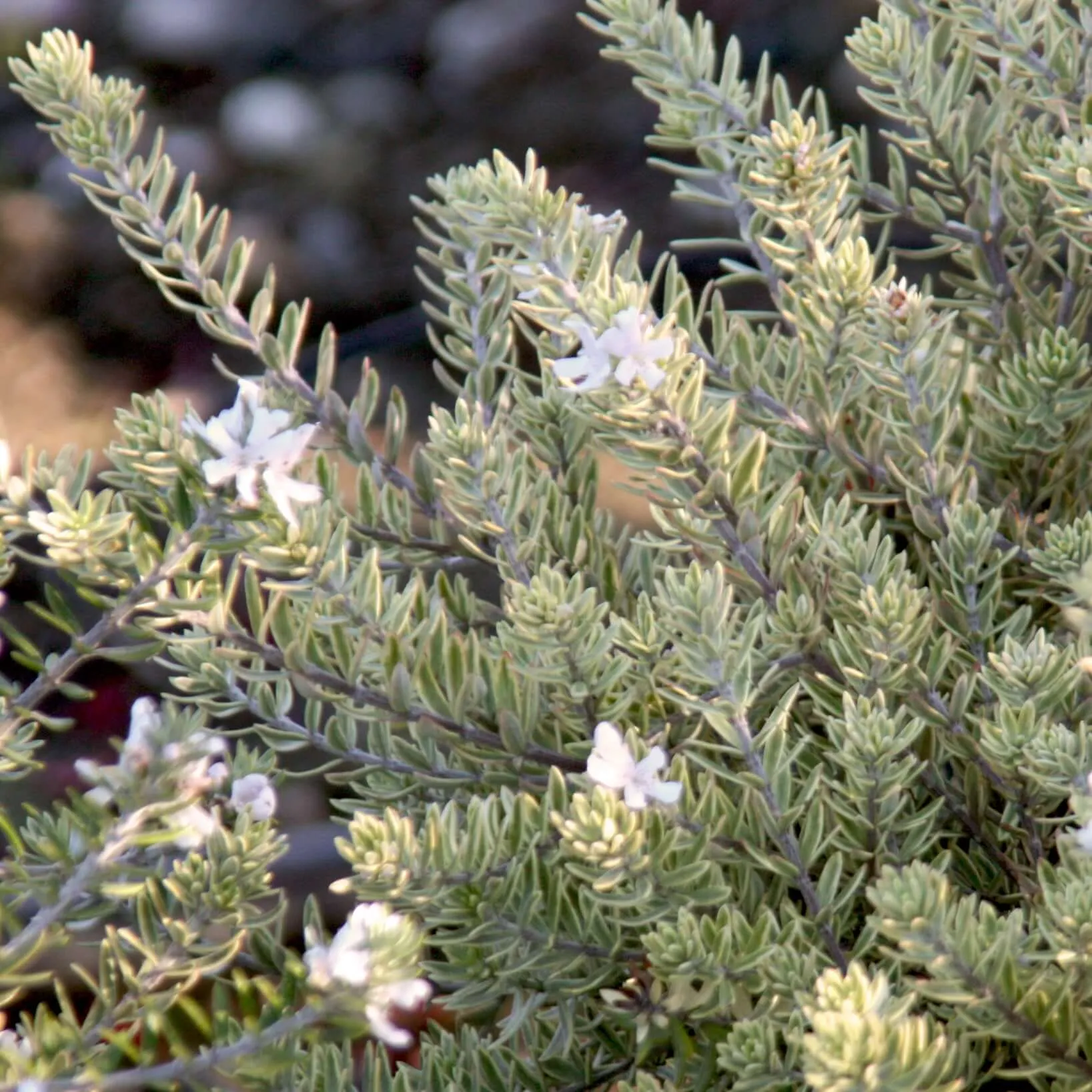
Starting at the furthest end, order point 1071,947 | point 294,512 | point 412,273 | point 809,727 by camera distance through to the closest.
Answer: point 412,273
point 809,727
point 294,512
point 1071,947

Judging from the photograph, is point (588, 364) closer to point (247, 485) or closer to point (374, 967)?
point (247, 485)

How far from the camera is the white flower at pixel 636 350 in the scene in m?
0.56

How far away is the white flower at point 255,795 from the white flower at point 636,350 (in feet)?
0.89

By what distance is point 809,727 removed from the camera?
759 mm

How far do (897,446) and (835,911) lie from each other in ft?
0.97

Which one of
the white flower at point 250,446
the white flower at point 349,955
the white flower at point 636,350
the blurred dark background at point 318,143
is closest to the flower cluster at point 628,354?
the white flower at point 636,350

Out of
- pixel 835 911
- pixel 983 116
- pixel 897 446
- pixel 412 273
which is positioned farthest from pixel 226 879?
pixel 412 273

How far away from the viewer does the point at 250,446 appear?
544mm

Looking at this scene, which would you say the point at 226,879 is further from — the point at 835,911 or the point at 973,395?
the point at 973,395

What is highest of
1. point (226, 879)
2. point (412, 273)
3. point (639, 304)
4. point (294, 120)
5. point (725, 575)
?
point (639, 304)

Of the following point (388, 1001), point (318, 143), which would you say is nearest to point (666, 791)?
point (388, 1001)

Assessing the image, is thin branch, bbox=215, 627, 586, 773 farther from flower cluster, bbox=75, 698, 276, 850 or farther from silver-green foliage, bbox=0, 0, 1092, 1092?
flower cluster, bbox=75, 698, 276, 850

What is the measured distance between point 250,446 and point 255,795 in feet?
0.68

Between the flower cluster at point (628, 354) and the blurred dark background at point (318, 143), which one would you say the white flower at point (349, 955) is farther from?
the blurred dark background at point (318, 143)
